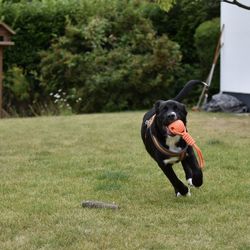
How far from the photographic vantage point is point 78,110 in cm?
1609

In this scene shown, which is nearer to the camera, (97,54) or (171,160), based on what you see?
(171,160)

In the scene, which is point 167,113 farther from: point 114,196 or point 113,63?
point 113,63

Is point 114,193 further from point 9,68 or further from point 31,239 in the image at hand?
point 9,68

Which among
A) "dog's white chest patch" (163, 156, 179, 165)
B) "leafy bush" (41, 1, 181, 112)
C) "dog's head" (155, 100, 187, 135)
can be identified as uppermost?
"dog's head" (155, 100, 187, 135)

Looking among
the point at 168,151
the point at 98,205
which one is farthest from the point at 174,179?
the point at 98,205

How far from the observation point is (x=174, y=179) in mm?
5582

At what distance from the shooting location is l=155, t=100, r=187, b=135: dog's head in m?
5.29

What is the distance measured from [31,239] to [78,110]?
1175 cm

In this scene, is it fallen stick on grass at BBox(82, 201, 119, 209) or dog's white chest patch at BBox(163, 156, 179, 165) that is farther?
dog's white chest patch at BBox(163, 156, 179, 165)

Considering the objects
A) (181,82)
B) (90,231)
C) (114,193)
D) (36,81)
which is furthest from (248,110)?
(90,231)

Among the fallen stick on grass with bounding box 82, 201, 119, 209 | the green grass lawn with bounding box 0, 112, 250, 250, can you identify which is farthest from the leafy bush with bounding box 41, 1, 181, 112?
the fallen stick on grass with bounding box 82, 201, 119, 209

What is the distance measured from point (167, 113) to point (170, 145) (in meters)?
0.32

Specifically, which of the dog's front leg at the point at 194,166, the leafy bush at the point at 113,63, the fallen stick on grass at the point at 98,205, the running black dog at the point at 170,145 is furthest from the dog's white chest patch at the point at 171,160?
the leafy bush at the point at 113,63

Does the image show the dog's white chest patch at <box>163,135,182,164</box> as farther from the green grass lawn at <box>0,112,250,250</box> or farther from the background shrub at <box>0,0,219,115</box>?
the background shrub at <box>0,0,219,115</box>
